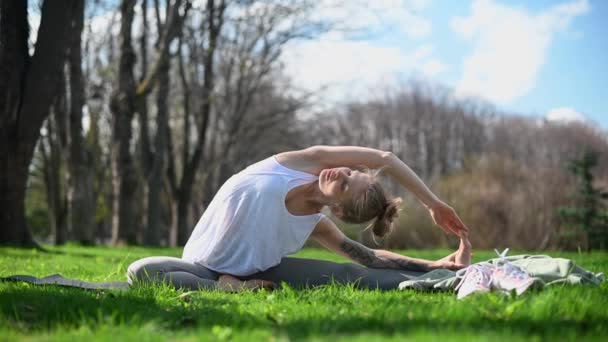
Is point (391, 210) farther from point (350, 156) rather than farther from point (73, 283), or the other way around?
point (73, 283)

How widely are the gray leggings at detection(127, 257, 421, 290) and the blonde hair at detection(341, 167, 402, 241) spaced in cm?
32

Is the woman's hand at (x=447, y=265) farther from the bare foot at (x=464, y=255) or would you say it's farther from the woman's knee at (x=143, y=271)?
the woman's knee at (x=143, y=271)

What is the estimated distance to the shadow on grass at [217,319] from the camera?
2514 millimetres

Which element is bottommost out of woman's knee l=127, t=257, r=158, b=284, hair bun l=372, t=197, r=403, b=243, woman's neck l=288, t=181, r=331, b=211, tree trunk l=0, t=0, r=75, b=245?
woman's knee l=127, t=257, r=158, b=284

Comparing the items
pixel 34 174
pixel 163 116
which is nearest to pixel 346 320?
pixel 163 116

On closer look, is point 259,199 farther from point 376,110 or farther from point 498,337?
point 376,110

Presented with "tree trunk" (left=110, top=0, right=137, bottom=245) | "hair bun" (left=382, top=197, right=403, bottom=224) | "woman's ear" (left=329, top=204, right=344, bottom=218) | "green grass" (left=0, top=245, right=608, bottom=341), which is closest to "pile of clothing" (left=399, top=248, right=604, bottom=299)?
"green grass" (left=0, top=245, right=608, bottom=341)

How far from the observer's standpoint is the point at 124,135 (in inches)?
619

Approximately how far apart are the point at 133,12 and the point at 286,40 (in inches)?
319

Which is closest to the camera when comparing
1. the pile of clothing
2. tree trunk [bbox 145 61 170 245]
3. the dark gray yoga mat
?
the pile of clothing

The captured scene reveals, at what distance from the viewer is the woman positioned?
180 inches

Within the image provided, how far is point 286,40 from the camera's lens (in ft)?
75.3

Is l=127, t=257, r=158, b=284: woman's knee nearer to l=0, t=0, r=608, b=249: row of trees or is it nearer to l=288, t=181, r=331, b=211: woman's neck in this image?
l=288, t=181, r=331, b=211: woman's neck

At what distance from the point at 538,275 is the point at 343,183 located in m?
1.47
